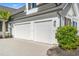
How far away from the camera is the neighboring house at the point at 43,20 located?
473 inches

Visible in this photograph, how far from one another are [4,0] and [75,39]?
4.80 m

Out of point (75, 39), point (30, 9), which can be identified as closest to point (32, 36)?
point (30, 9)

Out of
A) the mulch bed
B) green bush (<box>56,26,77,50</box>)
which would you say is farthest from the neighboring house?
the mulch bed

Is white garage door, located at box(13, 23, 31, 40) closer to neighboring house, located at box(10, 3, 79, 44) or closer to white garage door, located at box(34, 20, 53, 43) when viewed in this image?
neighboring house, located at box(10, 3, 79, 44)

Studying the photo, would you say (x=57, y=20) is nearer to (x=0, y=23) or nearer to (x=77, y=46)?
(x=77, y=46)

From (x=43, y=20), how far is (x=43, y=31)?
0.78 metres

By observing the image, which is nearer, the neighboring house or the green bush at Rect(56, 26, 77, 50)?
the green bush at Rect(56, 26, 77, 50)

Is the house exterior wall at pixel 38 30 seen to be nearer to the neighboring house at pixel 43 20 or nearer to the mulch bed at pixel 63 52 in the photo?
the neighboring house at pixel 43 20

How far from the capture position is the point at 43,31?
13.5 m

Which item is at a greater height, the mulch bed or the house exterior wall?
the house exterior wall

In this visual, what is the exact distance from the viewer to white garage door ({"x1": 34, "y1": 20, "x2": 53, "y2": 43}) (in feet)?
42.2

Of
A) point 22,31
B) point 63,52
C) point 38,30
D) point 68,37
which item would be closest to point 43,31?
point 38,30

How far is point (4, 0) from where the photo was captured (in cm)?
1169

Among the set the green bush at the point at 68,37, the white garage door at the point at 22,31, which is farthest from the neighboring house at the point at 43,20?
the green bush at the point at 68,37
